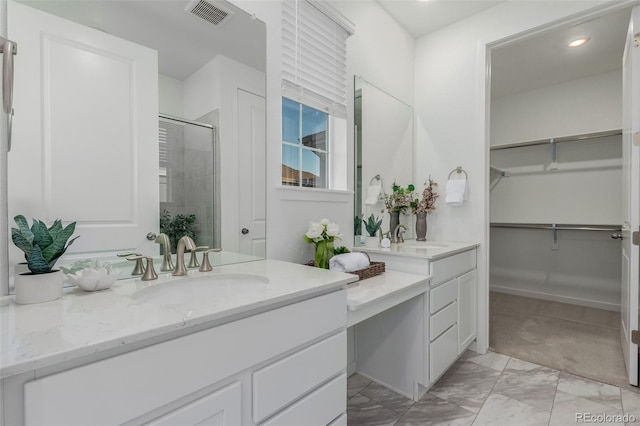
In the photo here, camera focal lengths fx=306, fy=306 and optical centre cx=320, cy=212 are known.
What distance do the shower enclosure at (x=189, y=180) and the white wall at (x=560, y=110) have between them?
3777mm

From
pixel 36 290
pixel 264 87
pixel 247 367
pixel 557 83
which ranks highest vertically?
pixel 557 83

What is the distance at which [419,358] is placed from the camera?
176cm

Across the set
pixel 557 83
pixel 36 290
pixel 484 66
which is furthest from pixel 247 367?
pixel 557 83

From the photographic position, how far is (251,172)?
4.91 feet

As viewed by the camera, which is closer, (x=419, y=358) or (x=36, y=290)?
(x=36, y=290)

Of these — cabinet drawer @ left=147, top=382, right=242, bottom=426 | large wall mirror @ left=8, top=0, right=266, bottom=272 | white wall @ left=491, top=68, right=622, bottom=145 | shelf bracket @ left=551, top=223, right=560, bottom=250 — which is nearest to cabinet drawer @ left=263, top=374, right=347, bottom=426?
cabinet drawer @ left=147, top=382, right=242, bottom=426

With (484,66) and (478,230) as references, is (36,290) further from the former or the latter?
(484,66)

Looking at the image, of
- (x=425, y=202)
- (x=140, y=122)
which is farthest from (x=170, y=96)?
(x=425, y=202)

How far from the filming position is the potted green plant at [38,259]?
815 mm

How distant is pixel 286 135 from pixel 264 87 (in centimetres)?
27

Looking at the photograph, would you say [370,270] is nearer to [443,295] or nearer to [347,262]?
[347,262]

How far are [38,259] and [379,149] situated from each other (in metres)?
2.05

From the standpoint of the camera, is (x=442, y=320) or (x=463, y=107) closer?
(x=442, y=320)

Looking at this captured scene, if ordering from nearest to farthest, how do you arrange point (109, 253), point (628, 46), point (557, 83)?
Answer: 1. point (109, 253)
2. point (628, 46)
3. point (557, 83)
